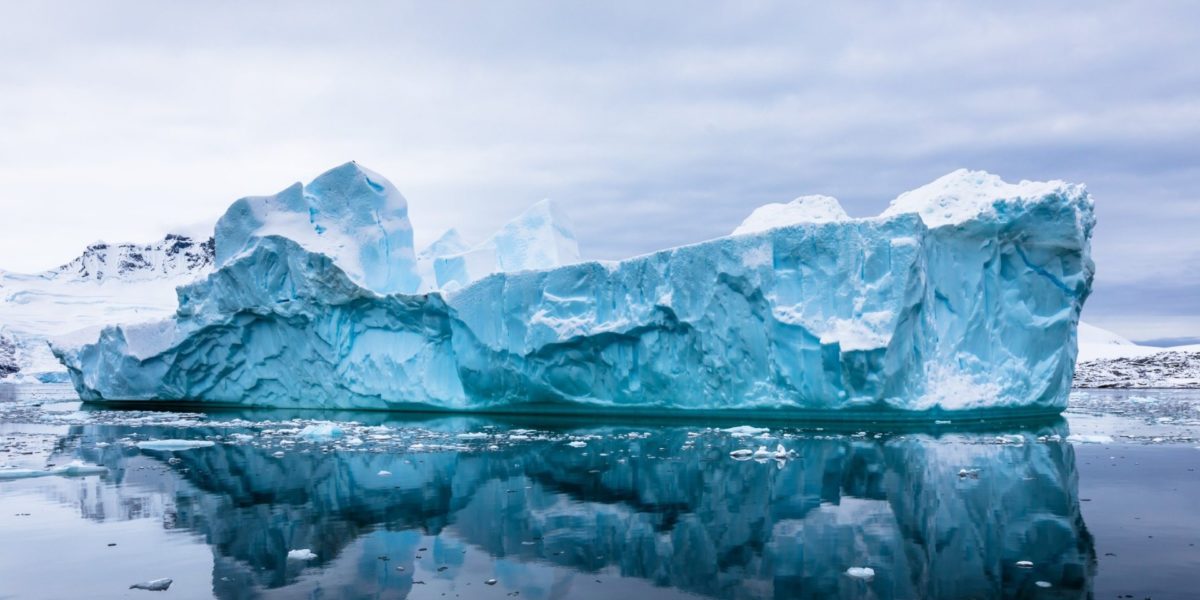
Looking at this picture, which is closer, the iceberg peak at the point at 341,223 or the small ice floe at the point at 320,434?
the small ice floe at the point at 320,434

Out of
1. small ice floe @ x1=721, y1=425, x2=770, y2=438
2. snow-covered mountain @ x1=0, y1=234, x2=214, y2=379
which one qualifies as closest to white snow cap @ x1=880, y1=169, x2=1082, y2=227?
small ice floe @ x1=721, y1=425, x2=770, y2=438

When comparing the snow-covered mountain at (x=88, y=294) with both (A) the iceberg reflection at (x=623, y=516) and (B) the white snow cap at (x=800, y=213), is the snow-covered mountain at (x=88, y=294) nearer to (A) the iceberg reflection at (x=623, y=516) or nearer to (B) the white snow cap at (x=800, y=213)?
(B) the white snow cap at (x=800, y=213)

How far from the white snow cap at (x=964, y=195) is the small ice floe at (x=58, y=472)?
1207cm

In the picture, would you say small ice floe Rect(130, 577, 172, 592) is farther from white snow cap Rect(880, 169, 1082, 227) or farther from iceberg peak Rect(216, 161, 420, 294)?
iceberg peak Rect(216, 161, 420, 294)

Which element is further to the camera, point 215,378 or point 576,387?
point 215,378

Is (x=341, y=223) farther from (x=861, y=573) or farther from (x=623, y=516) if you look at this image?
(x=861, y=573)

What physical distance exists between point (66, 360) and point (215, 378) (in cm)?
815

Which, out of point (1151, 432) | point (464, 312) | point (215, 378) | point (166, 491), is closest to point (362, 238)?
point (464, 312)

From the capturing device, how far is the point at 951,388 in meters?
15.1

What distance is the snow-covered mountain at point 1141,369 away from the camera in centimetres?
3772

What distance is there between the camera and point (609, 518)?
702 centimetres

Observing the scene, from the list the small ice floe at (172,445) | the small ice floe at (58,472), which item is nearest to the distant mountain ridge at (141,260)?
the small ice floe at (172,445)

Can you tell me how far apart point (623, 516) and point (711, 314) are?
9.25m

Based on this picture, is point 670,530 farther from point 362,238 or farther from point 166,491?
point 362,238
